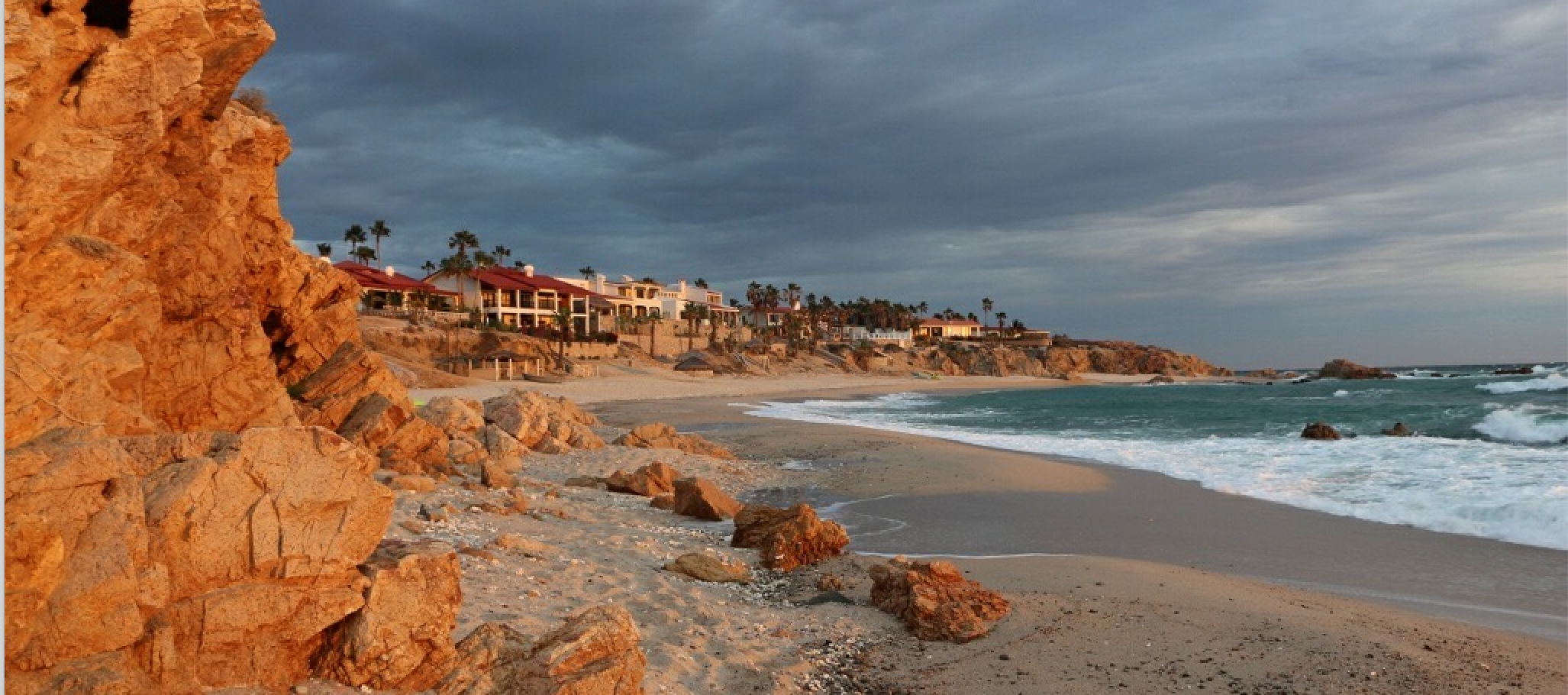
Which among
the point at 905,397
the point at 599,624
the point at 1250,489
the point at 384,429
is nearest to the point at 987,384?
the point at 905,397

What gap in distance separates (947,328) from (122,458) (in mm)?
163965

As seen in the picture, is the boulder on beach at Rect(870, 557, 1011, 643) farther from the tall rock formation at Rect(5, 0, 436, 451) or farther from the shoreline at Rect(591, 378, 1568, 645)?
the tall rock formation at Rect(5, 0, 436, 451)

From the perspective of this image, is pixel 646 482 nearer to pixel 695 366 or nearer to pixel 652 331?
pixel 695 366

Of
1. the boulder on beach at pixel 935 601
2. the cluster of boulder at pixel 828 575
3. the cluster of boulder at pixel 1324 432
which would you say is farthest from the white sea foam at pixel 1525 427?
the boulder on beach at pixel 935 601

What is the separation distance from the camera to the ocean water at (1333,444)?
46.3ft

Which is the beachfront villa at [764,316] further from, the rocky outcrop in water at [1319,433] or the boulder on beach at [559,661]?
the boulder on beach at [559,661]

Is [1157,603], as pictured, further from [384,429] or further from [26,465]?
[384,429]

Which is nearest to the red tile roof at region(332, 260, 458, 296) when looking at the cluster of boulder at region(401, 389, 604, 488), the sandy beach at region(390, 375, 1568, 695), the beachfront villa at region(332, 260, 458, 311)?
the beachfront villa at region(332, 260, 458, 311)

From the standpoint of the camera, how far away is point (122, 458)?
4.63 m

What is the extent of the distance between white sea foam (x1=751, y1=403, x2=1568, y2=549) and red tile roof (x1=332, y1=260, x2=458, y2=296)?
51217mm

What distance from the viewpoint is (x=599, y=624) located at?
18.3 feet

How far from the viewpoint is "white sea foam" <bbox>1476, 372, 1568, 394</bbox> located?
200ft

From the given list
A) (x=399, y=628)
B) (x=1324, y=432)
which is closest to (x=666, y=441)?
(x=399, y=628)

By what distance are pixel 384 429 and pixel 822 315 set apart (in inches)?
4939
